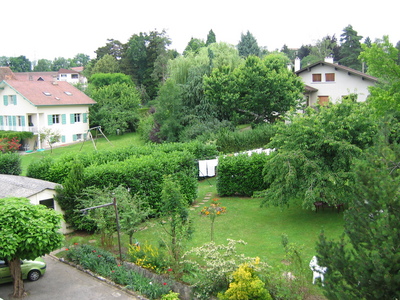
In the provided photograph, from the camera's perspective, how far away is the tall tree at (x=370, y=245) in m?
6.70

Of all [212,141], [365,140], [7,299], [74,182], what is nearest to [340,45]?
[212,141]

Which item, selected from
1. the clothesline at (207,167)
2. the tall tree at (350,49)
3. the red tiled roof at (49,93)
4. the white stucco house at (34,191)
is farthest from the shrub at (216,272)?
the tall tree at (350,49)

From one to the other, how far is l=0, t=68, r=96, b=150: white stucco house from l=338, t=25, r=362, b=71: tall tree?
46988 millimetres

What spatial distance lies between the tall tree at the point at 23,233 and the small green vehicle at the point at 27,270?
688 mm

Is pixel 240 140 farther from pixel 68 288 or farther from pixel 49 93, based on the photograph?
pixel 49 93

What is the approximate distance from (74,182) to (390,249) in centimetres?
1230

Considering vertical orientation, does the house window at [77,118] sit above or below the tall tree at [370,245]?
above

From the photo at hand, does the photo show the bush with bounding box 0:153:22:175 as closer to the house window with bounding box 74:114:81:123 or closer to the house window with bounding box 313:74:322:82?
the house window with bounding box 74:114:81:123

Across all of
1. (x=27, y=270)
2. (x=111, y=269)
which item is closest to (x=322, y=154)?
(x=111, y=269)

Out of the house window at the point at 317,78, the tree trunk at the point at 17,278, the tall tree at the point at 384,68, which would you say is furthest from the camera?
the house window at the point at 317,78

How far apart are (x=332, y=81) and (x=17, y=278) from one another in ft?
115

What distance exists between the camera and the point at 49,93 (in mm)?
43531

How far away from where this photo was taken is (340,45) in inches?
3155

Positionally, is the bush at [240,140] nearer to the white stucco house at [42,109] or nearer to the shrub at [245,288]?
the white stucco house at [42,109]
